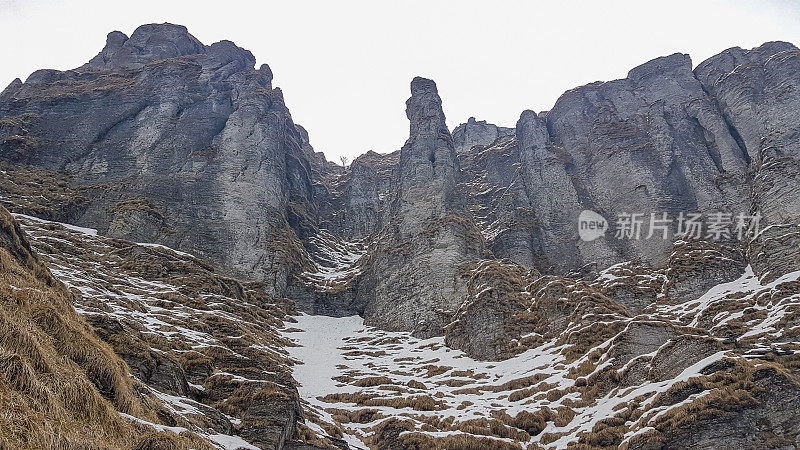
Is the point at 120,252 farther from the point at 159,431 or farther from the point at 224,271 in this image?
the point at 159,431

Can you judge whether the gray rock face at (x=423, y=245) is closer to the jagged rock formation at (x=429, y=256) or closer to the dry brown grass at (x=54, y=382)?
the jagged rock formation at (x=429, y=256)

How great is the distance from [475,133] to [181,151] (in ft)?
190

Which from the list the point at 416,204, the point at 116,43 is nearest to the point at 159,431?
the point at 416,204

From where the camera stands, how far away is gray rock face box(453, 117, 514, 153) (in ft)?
312

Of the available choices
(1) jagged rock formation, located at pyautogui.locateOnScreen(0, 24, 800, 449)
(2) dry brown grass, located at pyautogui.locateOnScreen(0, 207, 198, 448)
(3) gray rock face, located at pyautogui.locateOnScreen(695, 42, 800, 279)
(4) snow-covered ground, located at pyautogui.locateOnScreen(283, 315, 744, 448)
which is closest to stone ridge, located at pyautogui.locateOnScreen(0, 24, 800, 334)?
(3) gray rock face, located at pyautogui.locateOnScreen(695, 42, 800, 279)

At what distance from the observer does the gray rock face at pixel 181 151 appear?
49.0 meters

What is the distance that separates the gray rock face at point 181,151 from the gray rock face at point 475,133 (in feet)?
115

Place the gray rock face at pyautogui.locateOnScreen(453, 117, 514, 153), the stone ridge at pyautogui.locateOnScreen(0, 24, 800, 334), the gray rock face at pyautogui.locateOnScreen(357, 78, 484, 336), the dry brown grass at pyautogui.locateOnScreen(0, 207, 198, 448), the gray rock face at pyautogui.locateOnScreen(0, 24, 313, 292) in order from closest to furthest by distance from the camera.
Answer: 1. the dry brown grass at pyautogui.locateOnScreen(0, 207, 198, 448)
2. the gray rock face at pyautogui.locateOnScreen(357, 78, 484, 336)
3. the stone ridge at pyautogui.locateOnScreen(0, 24, 800, 334)
4. the gray rock face at pyautogui.locateOnScreen(0, 24, 313, 292)
5. the gray rock face at pyautogui.locateOnScreen(453, 117, 514, 153)

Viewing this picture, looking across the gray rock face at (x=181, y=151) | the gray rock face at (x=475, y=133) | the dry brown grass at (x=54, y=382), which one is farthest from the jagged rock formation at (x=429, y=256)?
the gray rock face at (x=475, y=133)

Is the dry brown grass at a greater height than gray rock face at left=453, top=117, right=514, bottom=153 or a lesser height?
lesser

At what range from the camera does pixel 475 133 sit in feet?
319

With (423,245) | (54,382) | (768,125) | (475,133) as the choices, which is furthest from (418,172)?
(54,382)

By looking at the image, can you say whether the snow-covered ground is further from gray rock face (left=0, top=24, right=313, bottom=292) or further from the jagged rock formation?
gray rock face (left=0, top=24, right=313, bottom=292)

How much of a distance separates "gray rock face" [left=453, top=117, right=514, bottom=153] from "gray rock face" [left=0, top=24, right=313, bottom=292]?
34.9 m
